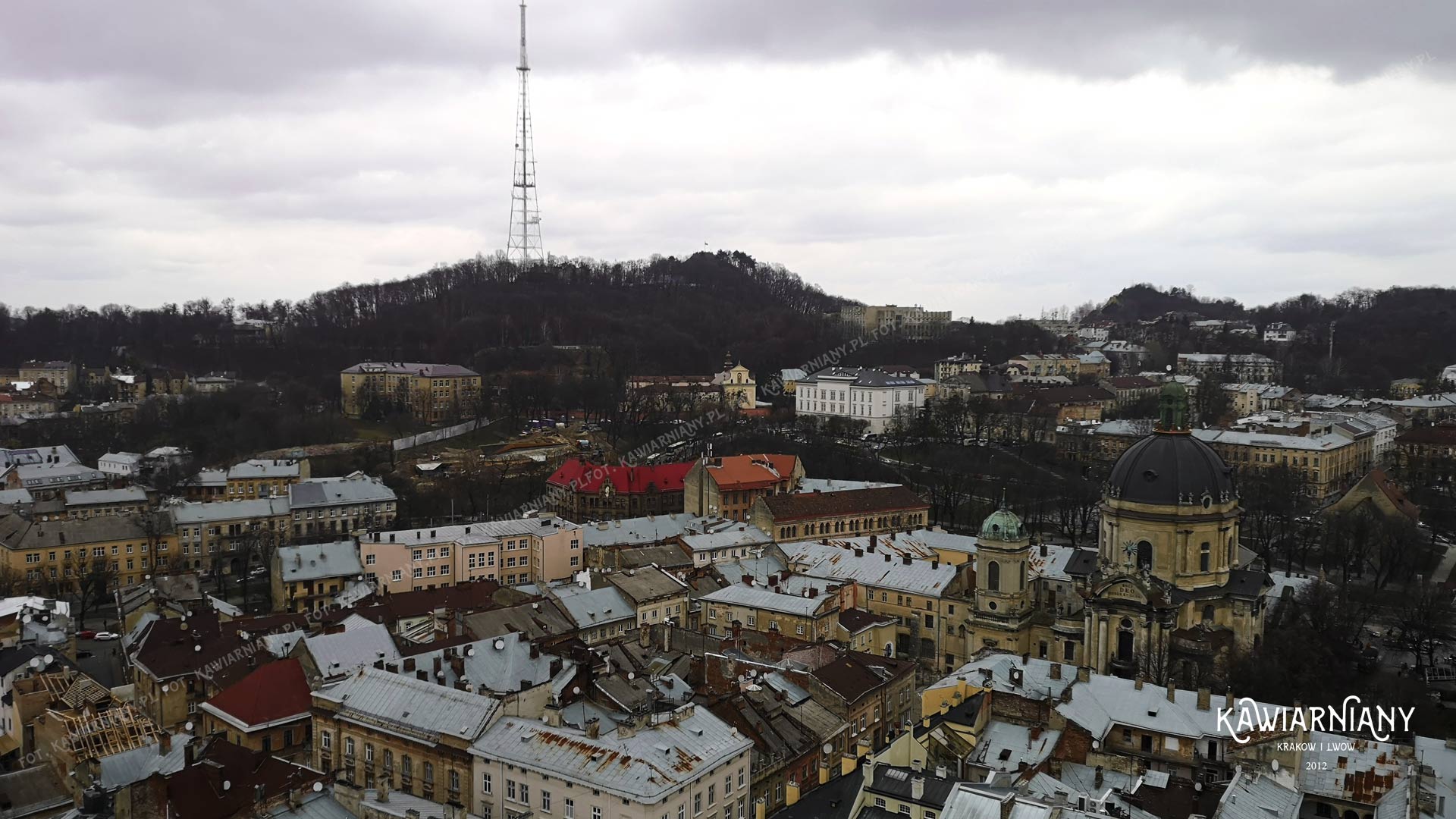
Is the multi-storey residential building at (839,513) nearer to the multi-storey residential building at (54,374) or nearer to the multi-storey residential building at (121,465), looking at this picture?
the multi-storey residential building at (121,465)

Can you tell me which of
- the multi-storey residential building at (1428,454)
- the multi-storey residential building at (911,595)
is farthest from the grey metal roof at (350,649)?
the multi-storey residential building at (1428,454)

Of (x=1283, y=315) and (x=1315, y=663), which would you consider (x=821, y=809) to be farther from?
(x=1283, y=315)

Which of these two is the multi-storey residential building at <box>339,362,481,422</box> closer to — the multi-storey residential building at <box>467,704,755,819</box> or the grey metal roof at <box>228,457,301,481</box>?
the grey metal roof at <box>228,457,301,481</box>

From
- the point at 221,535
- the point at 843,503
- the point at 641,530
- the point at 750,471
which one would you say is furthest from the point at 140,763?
the point at 750,471

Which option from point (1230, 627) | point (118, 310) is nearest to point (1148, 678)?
point (1230, 627)

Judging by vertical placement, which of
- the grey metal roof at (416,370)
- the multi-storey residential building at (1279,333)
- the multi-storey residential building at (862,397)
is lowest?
the multi-storey residential building at (862,397)

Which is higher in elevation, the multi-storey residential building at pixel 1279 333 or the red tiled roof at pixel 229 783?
the multi-storey residential building at pixel 1279 333

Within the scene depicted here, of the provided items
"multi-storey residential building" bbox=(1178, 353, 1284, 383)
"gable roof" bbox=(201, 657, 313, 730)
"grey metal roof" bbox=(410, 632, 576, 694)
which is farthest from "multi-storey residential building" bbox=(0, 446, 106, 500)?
"multi-storey residential building" bbox=(1178, 353, 1284, 383)
